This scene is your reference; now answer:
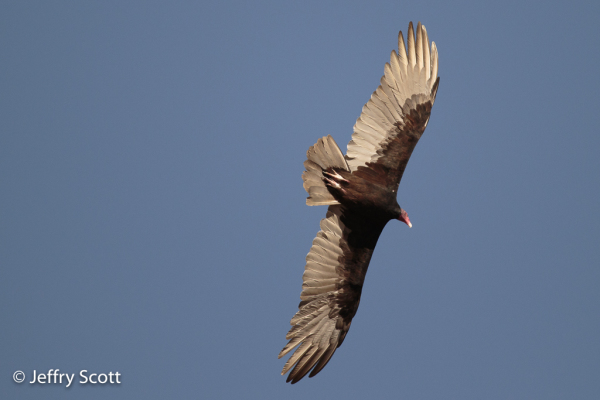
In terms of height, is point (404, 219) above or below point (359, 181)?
below

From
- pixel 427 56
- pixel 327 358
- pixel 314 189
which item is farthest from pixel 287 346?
pixel 427 56

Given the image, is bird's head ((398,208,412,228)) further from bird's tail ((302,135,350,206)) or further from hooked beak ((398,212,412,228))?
bird's tail ((302,135,350,206))

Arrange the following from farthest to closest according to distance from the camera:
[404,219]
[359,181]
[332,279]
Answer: [332,279] < [404,219] < [359,181]

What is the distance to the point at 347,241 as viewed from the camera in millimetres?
8805

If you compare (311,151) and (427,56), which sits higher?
(427,56)

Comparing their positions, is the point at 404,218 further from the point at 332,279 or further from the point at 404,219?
the point at 332,279

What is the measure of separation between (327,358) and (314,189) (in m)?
2.49

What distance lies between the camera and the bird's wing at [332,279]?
28.5 feet

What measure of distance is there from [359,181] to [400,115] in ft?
3.61

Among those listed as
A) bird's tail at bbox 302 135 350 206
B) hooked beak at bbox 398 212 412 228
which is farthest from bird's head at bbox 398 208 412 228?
bird's tail at bbox 302 135 350 206

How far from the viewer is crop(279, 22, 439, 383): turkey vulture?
825 centimetres

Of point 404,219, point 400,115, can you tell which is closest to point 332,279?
point 404,219

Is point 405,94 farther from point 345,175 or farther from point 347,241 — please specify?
point 347,241

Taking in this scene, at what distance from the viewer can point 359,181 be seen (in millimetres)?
8336
